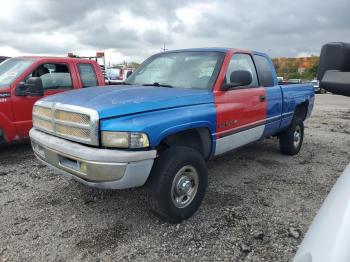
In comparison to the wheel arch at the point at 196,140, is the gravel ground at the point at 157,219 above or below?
below

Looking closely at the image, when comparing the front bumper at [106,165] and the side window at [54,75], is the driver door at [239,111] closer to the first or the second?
the front bumper at [106,165]

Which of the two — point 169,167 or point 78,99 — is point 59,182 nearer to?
point 78,99

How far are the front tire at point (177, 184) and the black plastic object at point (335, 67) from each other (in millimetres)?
1785

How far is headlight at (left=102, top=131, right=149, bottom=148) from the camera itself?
2898mm

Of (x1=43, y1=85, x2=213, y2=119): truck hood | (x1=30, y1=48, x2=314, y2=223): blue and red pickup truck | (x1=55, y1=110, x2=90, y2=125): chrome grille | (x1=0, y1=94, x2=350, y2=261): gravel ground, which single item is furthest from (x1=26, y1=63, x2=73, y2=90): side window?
(x1=55, y1=110, x2=90, y2=125): chrome grille

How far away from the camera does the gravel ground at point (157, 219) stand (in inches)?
115

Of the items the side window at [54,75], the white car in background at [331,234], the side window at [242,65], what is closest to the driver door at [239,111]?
the side window at [242,65]

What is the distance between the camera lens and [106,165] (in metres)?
2.88

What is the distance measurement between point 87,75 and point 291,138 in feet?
13.0

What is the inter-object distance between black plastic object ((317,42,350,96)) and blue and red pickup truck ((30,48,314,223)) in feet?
5.47

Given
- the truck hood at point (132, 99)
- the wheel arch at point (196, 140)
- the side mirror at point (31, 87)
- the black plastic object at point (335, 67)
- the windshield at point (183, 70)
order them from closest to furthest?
the black plastic object at point (335, 67)
the truck hood at point (132, 99)
the wheel arch at point (196, 140)
the windshield at point (183, 70)
the side mirror at point (31, 87)

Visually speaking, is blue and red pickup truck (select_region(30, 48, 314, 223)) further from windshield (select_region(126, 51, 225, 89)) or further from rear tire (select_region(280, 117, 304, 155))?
rear tire (select_region(280, 117, 304, 155))

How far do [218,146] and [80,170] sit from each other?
1.61 m

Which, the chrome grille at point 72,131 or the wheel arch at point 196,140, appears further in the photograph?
the wheel arch at point 196,140
